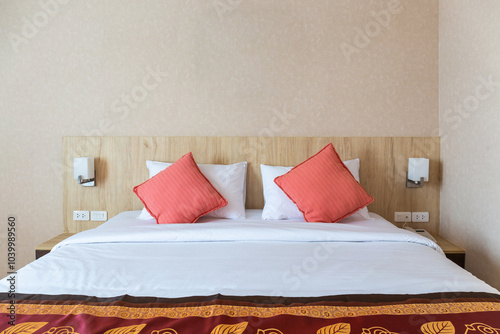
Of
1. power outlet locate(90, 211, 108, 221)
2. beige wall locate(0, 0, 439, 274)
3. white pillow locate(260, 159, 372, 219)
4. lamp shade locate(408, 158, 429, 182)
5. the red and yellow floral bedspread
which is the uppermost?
beige wall locate(0, 0, 439, 274)

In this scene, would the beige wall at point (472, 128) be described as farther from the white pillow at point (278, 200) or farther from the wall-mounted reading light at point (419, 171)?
the white pillow at point (278, 200)

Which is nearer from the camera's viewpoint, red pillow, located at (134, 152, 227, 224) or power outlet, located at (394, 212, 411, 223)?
red pillow, located at (134, 152, 227, 224)

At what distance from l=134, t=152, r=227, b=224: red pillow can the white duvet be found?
5.1 inches

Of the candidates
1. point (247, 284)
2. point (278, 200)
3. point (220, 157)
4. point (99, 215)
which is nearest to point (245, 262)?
point (247, 284)

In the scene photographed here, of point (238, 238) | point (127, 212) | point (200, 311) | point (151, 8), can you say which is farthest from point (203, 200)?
point (151, 8)

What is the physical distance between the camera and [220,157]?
9.46 ft

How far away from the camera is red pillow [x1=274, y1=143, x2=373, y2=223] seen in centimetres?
238

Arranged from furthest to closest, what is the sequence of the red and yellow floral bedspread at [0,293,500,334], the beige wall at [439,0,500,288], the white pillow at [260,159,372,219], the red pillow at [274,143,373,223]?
1. the white pillow at [260,159,372,219]
2. the red pillow at [274,143,373,223]
3. the beige wall at [439,0,500,288]
4. the red and yellow floral bedspread at [0,293,500,334]

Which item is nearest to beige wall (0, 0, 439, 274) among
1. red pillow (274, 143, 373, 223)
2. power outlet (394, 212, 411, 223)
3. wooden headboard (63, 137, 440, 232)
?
wooden headboard (63, 137, 440, 232)

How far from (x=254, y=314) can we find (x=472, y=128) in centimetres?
208

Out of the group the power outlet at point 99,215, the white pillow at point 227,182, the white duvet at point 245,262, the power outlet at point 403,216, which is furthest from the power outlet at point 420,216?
the power outlet at point 99,215

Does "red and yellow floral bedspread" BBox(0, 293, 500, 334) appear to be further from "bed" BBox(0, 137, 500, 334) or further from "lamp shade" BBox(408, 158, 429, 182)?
"lamp shade" BBox(408, 158, 429, 182)

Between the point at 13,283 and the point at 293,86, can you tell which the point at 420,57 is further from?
the point at 13,283

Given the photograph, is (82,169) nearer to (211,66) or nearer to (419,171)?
(211,66)
